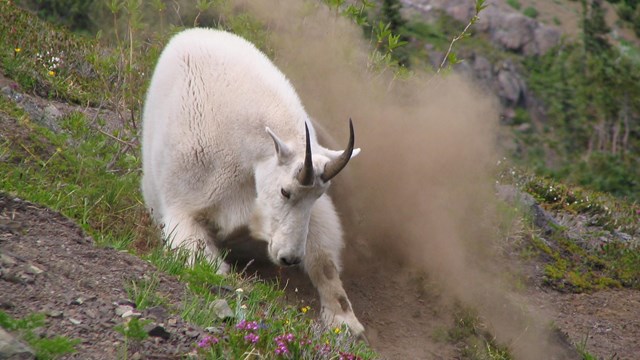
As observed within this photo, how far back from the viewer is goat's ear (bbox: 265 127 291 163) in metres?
6.70

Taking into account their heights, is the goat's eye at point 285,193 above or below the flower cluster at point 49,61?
above

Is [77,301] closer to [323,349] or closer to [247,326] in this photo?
[247,326]

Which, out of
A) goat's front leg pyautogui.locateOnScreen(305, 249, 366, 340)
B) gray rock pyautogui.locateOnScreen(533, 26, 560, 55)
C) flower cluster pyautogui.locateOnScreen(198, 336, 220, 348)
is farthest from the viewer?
gray rock pyautogui.locateOnScreen(533, 26, 560, 55)

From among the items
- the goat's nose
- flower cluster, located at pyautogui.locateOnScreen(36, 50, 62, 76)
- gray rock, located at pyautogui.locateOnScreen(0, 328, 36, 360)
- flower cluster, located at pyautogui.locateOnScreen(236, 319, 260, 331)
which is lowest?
flower cluster, located at pyautogui.locateOnScreen(36, 50, 62, 76)

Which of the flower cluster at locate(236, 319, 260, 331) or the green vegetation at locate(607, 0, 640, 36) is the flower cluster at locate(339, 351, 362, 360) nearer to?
the flower cluster at locate(236, 319, 260, 331)

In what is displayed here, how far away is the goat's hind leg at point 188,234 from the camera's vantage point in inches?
272

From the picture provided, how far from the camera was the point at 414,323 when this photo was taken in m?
8.05

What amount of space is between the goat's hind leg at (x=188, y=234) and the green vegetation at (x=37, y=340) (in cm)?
247

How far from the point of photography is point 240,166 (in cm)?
726

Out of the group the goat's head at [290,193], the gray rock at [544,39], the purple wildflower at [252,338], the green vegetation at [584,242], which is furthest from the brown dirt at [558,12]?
the purple wildflower at [252,338]

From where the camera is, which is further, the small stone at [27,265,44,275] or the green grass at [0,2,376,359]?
the green grass at [0,2,376,359]

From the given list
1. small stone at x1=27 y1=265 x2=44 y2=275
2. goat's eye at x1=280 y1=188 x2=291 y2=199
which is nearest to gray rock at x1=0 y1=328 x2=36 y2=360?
small stone at x1=27 y1=265 x2=44 y2=275

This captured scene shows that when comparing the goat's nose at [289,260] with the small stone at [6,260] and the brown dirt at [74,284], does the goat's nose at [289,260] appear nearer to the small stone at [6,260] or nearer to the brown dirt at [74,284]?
the brown dirt at [74,284]

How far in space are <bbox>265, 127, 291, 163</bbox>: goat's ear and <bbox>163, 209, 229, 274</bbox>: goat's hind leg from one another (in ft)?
2.82
